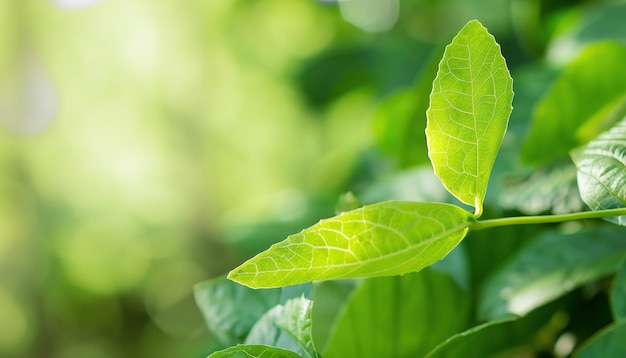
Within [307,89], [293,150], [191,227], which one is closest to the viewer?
[307,89]

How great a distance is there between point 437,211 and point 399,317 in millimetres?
85

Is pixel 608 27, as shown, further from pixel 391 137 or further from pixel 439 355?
pixel 439 355

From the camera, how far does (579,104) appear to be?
0.25 m

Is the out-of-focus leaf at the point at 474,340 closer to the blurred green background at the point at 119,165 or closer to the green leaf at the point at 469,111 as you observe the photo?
the green leaf at the point at 469,111

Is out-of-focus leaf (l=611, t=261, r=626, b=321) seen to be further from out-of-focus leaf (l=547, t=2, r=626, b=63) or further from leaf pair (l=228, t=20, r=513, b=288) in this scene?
out-of-focus leaf (l=547, t=2, r=626, b=63)

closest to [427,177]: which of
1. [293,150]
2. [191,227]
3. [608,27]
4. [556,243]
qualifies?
[556,243]

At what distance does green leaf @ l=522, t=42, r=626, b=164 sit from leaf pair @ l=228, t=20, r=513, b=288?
120 mm

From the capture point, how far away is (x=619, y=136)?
169 mm

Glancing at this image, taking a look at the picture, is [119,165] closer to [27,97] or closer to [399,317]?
[27,97]

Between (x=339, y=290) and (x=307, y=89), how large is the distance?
40 cm

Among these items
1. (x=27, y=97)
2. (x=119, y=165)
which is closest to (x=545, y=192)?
(x=119, y=165)

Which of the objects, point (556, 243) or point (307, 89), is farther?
point (307, 89)

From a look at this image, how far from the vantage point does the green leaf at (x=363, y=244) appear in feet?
0.41

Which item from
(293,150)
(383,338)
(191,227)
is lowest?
(191,227)
